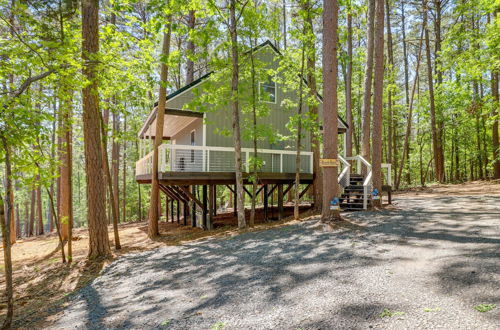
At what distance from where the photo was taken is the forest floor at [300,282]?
10.1 feet

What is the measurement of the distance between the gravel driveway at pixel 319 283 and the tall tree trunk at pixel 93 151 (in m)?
1.01

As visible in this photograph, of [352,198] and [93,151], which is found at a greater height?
[93,151]

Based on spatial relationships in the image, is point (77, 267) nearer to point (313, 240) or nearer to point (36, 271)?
point (36, 271)

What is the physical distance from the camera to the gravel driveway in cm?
302

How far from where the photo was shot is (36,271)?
7.93 m

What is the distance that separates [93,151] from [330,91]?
5.96 m

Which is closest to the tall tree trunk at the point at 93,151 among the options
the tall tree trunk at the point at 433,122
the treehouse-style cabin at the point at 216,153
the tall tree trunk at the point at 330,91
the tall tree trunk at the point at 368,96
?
the treehouse-style cabin at the point at 216,153

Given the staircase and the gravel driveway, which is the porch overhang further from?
the staircase

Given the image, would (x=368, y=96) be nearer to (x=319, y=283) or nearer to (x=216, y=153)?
(x=216, y=153)

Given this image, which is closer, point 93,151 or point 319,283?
point 319,283

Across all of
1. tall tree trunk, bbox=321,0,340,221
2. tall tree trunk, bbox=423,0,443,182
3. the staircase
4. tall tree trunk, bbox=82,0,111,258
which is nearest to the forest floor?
tall tree trunk, bbox=82,0,111,258

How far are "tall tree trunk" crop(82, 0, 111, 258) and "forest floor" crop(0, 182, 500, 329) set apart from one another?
654 mm

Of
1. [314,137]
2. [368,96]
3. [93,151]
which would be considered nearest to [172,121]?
[314,137]

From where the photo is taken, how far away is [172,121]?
47.6 ft
